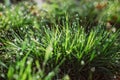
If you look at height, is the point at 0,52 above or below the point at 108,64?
above

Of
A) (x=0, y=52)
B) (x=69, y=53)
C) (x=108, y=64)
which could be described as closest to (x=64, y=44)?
(x=69, y=53)

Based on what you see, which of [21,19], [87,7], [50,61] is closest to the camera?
[50,61]

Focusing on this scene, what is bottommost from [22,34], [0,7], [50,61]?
[50,61]

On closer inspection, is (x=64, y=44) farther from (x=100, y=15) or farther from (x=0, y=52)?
(x=100, y=15)

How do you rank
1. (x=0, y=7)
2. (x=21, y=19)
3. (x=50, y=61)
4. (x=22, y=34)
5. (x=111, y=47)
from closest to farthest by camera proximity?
(x=50, y=61) → (x=111, y=47) → (x=22, y=34) → (x=21, y=19) → (x=0, y=7)

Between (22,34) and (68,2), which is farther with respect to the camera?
(68,2)

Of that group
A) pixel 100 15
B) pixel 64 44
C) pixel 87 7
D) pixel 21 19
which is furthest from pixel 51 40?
pixel 87 7

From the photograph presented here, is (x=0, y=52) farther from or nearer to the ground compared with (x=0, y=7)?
nearer to the ground

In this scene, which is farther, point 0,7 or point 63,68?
point 0,7

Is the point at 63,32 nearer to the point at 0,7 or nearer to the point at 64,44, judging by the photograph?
the point at 64,44
